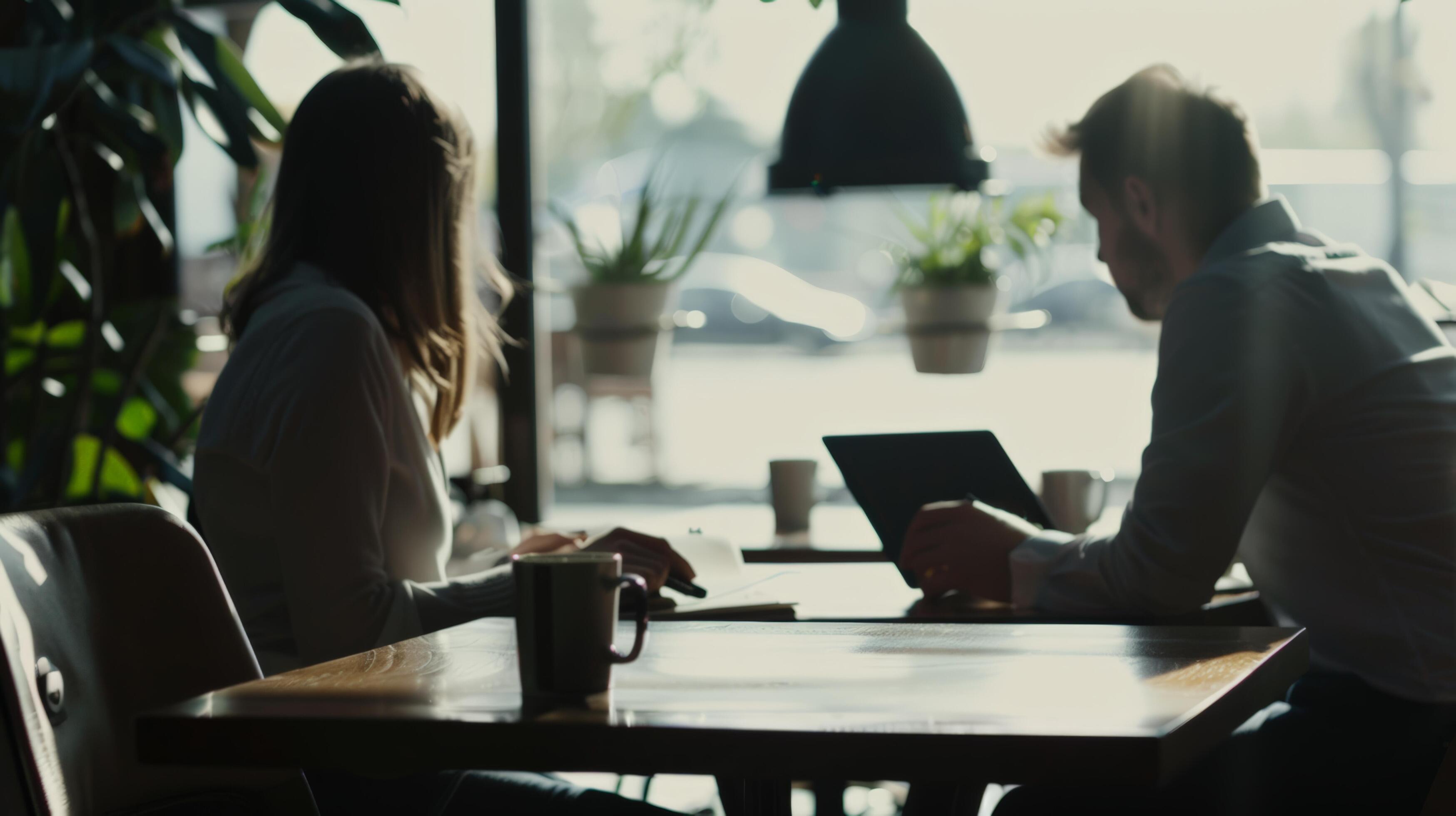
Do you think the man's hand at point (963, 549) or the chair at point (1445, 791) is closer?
the chair at point (1445, 791)

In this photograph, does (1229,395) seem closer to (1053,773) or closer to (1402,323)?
(1402,323)

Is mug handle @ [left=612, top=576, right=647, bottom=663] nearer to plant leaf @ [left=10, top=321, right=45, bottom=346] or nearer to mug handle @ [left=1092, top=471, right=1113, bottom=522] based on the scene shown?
mug handle @ [left=1092, top=471, right=1113, bottom=522]

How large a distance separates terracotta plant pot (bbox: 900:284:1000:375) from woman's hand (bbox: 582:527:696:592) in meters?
1.01

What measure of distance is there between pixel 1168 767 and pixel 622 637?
0.57 m

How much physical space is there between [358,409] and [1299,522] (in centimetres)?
115

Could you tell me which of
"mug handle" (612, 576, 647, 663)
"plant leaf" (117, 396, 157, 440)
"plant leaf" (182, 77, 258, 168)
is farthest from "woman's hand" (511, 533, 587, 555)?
"plant leaf" (117, 396, 157, 440)

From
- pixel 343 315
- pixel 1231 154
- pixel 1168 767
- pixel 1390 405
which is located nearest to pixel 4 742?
pixel 343 315

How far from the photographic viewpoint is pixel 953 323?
2461 mm

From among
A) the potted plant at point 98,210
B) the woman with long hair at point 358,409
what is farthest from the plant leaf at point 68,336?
the woman with long hair at point 358,409

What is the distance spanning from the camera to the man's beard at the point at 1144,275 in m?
1.93

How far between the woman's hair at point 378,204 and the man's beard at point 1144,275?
0.96 metres

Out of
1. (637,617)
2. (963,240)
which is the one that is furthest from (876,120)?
(637,617)

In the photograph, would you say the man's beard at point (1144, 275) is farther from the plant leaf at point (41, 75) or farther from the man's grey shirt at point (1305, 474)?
the plant leaf at point (41, 75)

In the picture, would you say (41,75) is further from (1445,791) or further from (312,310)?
(1445,791)
